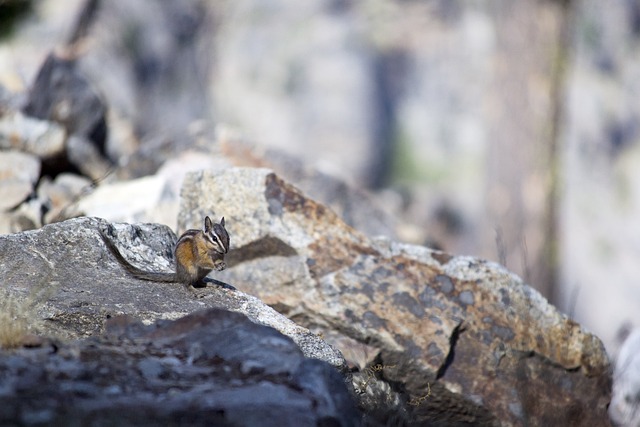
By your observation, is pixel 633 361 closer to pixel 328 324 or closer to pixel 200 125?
pixel 328 324

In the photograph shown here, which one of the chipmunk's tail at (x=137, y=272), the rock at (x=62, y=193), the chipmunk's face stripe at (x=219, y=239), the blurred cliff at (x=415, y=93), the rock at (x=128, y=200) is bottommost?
the blurred cliff at (x=415, y=93)

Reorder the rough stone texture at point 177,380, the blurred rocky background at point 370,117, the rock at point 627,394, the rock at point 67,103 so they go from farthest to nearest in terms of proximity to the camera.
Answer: the rock at point 67,103 < the blurred rocky background at point 370,117 < the rock at point 627,394 < the rough stone texture at point 177,380

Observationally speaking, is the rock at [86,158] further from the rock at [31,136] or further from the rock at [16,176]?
the rock at [16,176]

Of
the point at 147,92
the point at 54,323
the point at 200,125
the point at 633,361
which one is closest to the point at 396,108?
the point at 147,92

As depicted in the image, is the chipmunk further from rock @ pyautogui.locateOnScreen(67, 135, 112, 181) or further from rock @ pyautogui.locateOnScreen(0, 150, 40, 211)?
rock @ pyautogui.locateOnScreen(67, 135, 112, 181)

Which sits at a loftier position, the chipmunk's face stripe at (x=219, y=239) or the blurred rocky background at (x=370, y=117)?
the chipmunk's face stripe at (x=219, y=239)

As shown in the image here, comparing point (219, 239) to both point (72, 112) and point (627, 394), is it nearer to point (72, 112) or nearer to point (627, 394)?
point (627, 394)

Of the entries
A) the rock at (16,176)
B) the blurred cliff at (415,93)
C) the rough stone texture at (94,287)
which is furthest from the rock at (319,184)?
the rough stone texture at (94,287)
